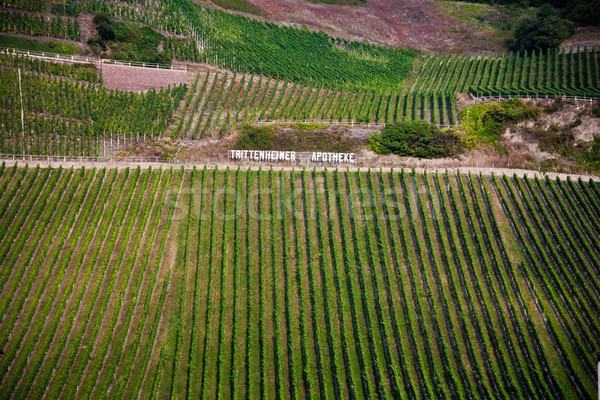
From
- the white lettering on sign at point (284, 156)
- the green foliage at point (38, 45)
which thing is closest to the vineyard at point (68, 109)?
the green foliage at point (38, 45)

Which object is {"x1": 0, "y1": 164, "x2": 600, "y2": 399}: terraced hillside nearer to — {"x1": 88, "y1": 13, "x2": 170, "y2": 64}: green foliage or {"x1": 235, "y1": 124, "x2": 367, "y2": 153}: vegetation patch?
{"x1": 235, "y1": 124, "x2": 367, "y2": 153}: vegetation patch

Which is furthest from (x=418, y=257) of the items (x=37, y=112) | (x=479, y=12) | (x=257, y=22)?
(x=479, y=12)

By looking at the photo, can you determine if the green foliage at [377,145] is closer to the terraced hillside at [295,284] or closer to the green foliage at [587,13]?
the terraced hillside at [295,284]

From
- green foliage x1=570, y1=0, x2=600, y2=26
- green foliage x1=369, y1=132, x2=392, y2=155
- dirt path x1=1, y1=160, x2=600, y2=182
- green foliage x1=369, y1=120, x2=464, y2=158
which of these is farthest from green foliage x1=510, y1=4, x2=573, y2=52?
green foliage x1=369, y1=132, x2=392, y2=155

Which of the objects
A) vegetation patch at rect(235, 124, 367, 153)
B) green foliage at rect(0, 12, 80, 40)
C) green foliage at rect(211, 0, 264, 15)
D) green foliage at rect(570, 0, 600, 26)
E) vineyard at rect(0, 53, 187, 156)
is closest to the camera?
vineyard at rect(0, 53, 187, 156)

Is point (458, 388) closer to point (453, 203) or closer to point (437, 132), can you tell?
point (453, 203)

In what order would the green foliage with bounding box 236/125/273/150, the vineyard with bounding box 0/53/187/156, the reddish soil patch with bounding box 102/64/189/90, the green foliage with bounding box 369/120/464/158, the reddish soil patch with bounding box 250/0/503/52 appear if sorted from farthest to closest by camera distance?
1. the reddish soil patch with bounding box 250/0/503/52
2. the reddish soil patch with bounding box 102/64/189/90
3. the green foliage with bounding box 236/125/273/150
4. the green foliage with bounding box 369/120/464/158
5. the vineyard with bounding box 0/53/187/156
